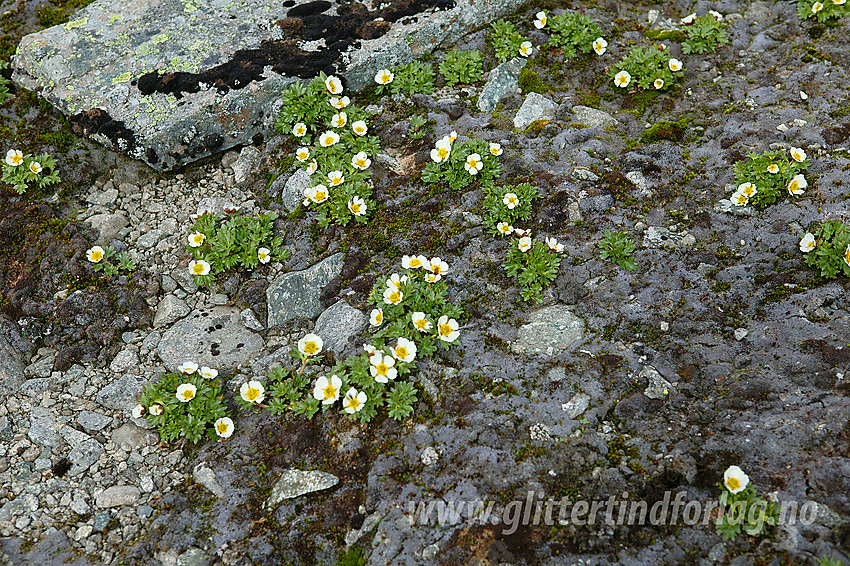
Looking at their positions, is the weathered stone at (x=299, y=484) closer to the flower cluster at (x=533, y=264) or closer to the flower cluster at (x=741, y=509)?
the flower cluster at (x=533, y=264)

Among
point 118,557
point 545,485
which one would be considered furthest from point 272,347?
point 545,485

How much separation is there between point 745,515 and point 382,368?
2896mm

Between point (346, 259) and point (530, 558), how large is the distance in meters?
3.45

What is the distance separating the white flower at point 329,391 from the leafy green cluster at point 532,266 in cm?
197

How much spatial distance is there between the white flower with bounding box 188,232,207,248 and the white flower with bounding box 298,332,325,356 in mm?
1952

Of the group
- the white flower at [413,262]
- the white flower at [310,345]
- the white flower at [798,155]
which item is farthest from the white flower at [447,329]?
the white flower at [798,155]

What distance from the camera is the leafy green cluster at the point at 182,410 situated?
5273 mm

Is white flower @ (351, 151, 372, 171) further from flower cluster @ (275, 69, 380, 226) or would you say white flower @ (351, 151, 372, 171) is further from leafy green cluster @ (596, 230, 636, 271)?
leafy green cluster @ (596, 230, 636, 271)

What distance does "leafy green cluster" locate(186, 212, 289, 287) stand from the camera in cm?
637

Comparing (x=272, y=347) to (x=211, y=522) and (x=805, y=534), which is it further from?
(x=805, y=534)

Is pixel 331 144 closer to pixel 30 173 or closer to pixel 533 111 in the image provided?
pixel 533 111

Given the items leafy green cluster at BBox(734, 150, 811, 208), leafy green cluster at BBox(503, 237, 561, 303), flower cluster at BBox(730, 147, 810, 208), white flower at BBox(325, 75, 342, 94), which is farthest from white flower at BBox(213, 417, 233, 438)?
leafy green cluster at BBox(734, 150, 811, 208)

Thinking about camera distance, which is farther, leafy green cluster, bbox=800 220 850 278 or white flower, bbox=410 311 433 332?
white flower, bbox=410 311 433 332

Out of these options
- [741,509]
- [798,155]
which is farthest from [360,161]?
[741,509]
